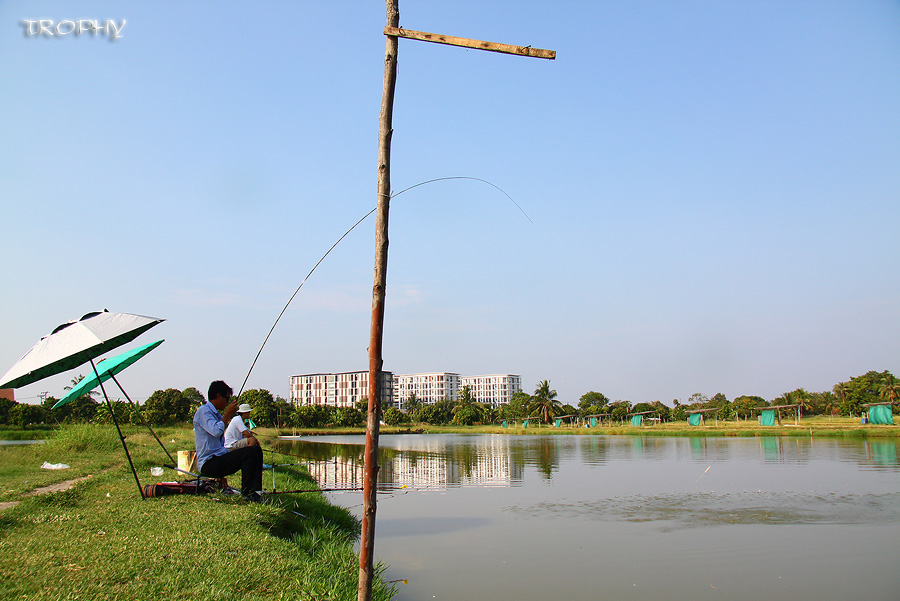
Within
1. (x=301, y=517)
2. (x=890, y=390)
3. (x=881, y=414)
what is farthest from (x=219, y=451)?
(x=890, y=390)

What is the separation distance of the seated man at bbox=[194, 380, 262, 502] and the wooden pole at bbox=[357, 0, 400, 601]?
167 inches

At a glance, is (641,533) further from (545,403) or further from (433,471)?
(545,403)

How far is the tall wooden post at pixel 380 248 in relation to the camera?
14.3ft

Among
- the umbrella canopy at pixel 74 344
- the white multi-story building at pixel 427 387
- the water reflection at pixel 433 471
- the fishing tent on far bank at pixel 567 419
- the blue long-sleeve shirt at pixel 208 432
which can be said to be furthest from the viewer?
the white multi-story building at pixel 427 387

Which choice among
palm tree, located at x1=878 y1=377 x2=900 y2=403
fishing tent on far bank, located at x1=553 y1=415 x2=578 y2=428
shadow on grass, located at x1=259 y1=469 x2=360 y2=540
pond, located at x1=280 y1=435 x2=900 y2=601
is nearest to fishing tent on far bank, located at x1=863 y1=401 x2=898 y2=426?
palm tree, located at x1=878 y1=377 x2=900 y2=403

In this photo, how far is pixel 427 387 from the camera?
17650 cm

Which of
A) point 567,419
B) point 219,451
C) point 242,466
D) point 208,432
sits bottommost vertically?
point 567,419

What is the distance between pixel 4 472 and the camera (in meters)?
12.0

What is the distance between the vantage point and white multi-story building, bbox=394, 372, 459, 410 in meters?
174

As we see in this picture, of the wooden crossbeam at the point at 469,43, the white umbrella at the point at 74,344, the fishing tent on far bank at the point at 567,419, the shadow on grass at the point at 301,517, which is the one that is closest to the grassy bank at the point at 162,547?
the shadow on grass at the point at 301,517

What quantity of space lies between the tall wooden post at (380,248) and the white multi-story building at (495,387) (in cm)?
18024

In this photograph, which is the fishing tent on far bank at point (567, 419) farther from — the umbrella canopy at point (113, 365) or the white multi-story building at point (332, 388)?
the umbrella canopy at point (113, 365)

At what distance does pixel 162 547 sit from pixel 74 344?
2659 mm

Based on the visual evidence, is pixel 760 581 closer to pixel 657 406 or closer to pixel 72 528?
pixel 72 528
